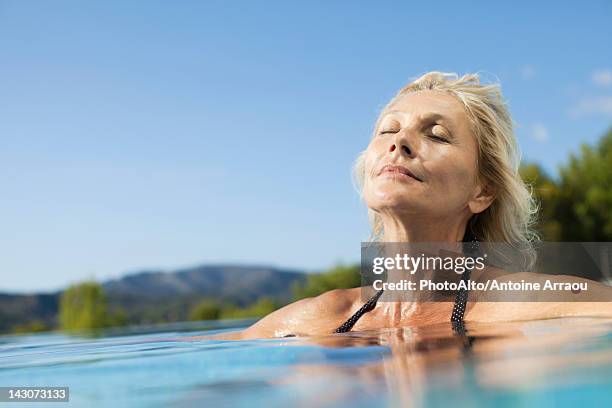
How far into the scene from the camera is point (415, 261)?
2.67m

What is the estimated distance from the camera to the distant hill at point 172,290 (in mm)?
27072

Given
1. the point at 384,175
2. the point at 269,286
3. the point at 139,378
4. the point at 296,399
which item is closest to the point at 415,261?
the point at 384,175

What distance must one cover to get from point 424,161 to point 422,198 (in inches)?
5.8

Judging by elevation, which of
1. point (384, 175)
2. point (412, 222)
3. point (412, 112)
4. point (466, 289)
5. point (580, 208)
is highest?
point (580, 208)

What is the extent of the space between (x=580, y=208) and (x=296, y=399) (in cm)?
Result: 2410

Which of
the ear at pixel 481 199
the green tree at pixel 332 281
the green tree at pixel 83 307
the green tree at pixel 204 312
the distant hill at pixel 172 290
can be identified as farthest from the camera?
the distant hill at pixel 172 290

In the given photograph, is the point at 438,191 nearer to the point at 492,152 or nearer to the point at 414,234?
the point at 414,234

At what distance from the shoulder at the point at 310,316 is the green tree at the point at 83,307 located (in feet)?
44.8

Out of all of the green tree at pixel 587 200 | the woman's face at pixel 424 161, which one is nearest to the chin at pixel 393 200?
the woman's face at pixel 424 161

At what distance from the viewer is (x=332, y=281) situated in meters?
18.3

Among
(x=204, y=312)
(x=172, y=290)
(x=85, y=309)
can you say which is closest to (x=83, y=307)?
(x=85, y=309)

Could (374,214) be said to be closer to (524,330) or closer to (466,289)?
(466,289)

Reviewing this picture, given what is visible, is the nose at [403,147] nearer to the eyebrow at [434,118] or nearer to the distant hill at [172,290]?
the eyebrow at [434,118]

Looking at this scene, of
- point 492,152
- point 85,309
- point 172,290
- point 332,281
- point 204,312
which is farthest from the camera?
point 172,290
